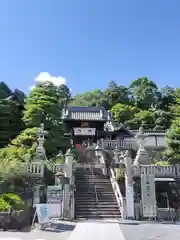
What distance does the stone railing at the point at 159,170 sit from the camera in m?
14.5

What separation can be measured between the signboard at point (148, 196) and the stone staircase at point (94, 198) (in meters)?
1.46

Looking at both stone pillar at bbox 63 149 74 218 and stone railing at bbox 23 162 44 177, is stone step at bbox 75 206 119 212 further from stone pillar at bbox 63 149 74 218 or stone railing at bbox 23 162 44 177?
stone railing at bbox 23 162 44 177

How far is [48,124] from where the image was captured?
74.9 feet

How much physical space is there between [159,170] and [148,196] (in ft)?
7.12

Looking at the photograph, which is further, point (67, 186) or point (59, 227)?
point (67, 186)

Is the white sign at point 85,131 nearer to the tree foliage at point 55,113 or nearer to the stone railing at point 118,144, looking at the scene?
the tree foliage at point 55,113

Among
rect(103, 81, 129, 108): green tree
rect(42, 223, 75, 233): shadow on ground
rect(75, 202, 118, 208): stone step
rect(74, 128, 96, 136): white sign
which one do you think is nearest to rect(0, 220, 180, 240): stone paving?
rect(42, 223, 75, 233): shadow on ground

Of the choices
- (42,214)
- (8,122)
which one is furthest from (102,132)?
(42,214)

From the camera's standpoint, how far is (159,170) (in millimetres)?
14695

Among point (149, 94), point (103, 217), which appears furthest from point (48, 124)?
point (149, 94)

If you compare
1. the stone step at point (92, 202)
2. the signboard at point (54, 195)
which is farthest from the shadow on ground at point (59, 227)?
the stone step at point (92, 202)

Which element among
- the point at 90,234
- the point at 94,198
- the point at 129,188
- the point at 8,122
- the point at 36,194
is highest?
the point at 8,122

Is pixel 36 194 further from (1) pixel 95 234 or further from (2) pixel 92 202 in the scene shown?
(1) pixel 95 234

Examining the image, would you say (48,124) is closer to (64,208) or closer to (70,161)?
(70,161)
